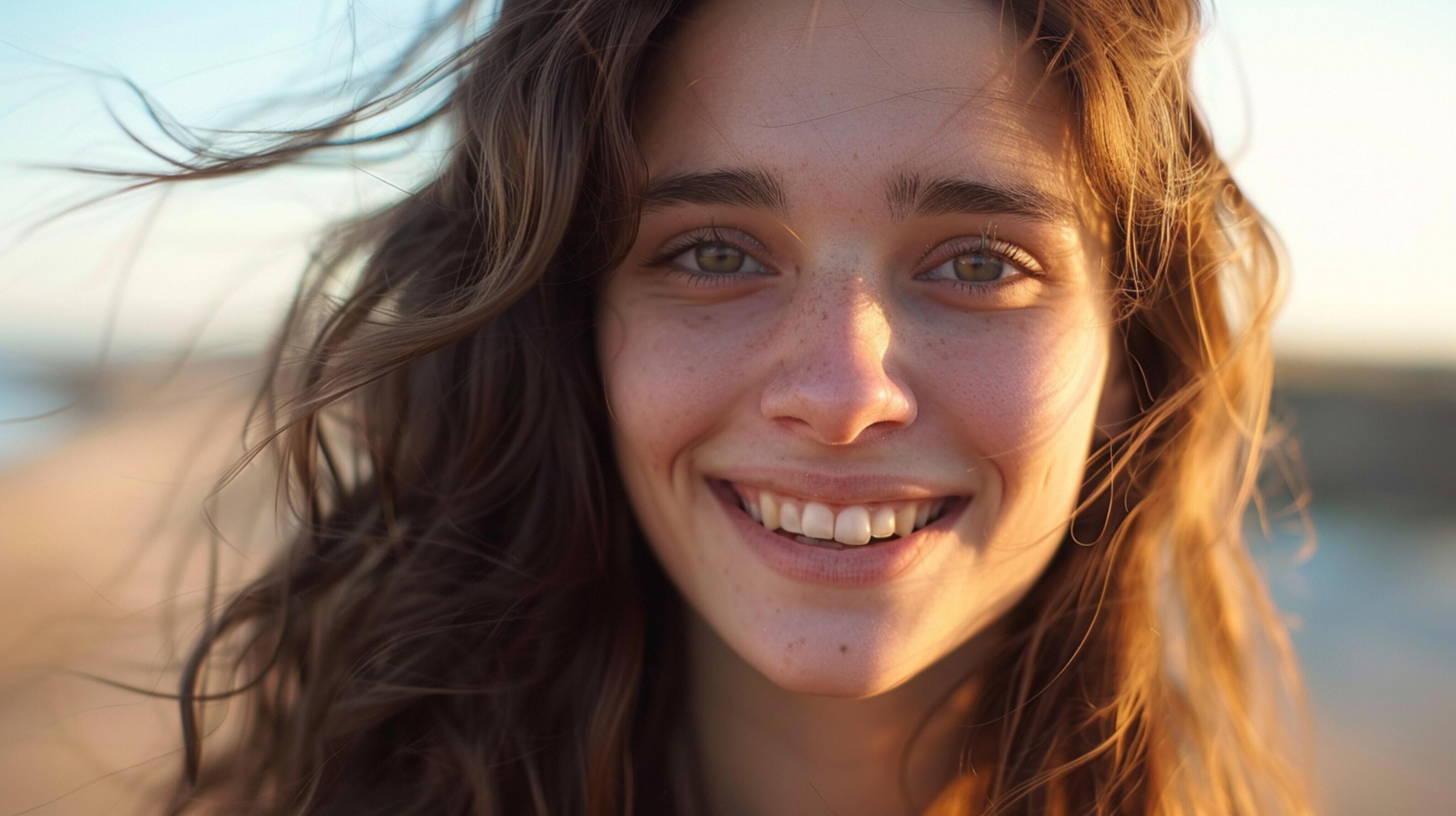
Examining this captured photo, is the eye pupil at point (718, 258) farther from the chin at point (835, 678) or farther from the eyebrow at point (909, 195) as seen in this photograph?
the chin at point (835, 678)

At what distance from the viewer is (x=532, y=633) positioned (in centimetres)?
186

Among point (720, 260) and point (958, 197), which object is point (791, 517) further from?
point (958, 197)

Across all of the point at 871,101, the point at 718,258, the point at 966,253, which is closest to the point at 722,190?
the point at 718,258

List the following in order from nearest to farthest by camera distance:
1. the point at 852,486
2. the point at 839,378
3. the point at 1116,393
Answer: the point at 839,378 < the point at 852,486 < the point at 1116,393

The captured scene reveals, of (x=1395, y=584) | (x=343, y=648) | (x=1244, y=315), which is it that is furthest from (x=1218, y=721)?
(x=1395, y=584)

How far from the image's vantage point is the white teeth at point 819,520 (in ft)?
4.85

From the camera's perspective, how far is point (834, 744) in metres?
1.73

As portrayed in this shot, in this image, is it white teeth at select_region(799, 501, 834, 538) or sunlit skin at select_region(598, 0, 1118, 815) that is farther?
white teeth at select_region(799, 501, 834, 538)

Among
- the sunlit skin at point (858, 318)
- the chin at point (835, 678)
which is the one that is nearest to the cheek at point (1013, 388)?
the sunlit skin at point (858, 318)

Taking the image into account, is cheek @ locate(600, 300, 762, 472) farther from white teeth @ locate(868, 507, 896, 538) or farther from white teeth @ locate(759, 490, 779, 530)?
white teeth @ locate(868, 507, 896, 538)

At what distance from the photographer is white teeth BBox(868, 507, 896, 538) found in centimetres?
147

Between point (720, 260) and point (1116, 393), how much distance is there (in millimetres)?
729

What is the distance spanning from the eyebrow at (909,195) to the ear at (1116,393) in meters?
0.31

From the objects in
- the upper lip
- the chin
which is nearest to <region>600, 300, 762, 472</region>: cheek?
the upper lip
